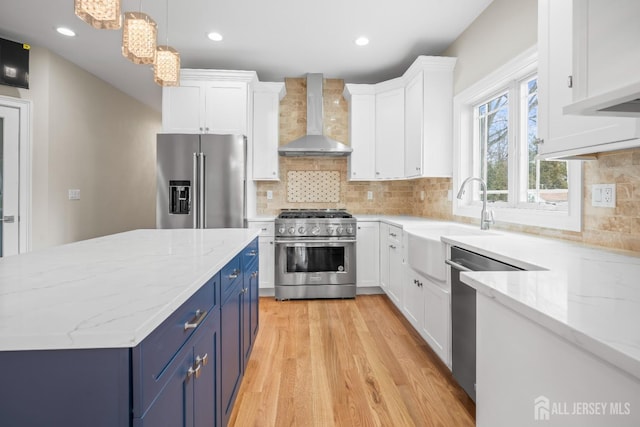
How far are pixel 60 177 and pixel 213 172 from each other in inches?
79.6

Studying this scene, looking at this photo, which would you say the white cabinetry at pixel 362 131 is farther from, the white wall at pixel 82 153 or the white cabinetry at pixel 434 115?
the white wall at pixel 82 153

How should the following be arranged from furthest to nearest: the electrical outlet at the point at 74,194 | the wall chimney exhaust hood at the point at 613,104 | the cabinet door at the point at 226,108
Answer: the electrical outlet at the point at 74,194, the cabinet door at the point at 226,108, the wall chimney exhaust hood at the point at 613,104

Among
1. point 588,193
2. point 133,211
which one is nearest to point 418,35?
point 588,193

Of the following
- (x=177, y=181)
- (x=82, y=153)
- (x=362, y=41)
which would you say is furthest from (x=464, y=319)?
(x=82, y=153)

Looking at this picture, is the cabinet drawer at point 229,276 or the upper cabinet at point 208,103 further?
the upper cabinet at point 208,103

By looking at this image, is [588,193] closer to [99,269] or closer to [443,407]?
[443,407]

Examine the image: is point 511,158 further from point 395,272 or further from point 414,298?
point 395,272

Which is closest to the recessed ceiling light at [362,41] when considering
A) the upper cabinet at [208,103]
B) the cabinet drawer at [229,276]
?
the upper cabinet at [208,103]

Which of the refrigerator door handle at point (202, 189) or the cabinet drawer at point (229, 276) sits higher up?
the refrigerator door handle at point (202, 189)

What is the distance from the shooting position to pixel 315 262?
357 cm

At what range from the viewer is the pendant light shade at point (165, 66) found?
68.2 inches

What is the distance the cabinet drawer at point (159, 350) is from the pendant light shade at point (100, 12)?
111 cm

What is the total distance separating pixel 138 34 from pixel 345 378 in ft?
7.13

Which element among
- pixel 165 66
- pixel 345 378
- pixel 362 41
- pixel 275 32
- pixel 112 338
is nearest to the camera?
pixel 112 338
